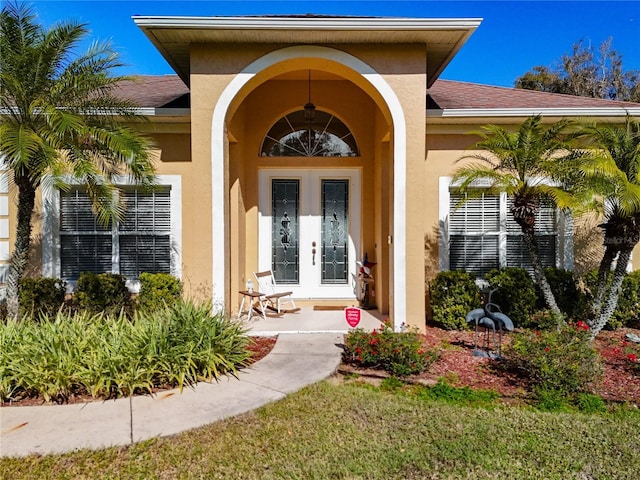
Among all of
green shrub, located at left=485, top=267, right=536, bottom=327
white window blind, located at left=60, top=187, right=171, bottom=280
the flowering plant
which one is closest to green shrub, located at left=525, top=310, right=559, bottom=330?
green shrub, located at left=485, top=267, right=536, bottom=327

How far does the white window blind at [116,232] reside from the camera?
8062 mm

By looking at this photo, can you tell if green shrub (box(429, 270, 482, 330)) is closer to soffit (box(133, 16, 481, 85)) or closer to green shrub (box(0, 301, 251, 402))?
green shrub (box(0, 301, 251, 402))

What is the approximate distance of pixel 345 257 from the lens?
907cm

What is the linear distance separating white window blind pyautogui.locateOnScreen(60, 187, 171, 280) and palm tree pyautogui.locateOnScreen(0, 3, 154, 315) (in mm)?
1723

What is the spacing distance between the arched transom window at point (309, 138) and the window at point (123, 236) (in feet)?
8.42

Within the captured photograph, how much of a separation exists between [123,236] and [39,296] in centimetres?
177

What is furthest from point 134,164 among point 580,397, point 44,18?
point 580,397

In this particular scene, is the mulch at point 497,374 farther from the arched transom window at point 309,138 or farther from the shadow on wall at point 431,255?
the arched transom window at point 309,138

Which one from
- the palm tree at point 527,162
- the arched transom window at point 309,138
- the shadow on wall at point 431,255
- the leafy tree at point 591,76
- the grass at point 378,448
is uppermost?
the leafy tree at point 591,76

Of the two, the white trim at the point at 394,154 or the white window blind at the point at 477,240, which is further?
the white window blind at the point at 477,240

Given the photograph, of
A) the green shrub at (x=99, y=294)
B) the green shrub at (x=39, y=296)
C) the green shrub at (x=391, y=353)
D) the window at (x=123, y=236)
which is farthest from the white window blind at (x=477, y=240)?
the green shrub at (x=39, y=296)

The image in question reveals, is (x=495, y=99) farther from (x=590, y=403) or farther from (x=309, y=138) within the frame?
(x=590, y=403)

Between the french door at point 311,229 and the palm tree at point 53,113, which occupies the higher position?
the palm tree at point 53,113

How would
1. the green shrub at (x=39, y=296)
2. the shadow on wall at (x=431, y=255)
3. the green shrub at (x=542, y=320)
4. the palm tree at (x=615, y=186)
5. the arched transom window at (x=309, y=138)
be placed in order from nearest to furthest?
Result: the palm tree at (x=615, y=186) → the green shrub at (x=542, y=320) → the green shrub at (x=39, y=296) → the shadow on wall at (x=431, y=255) → the arched transom window at (x=309, y=138)
